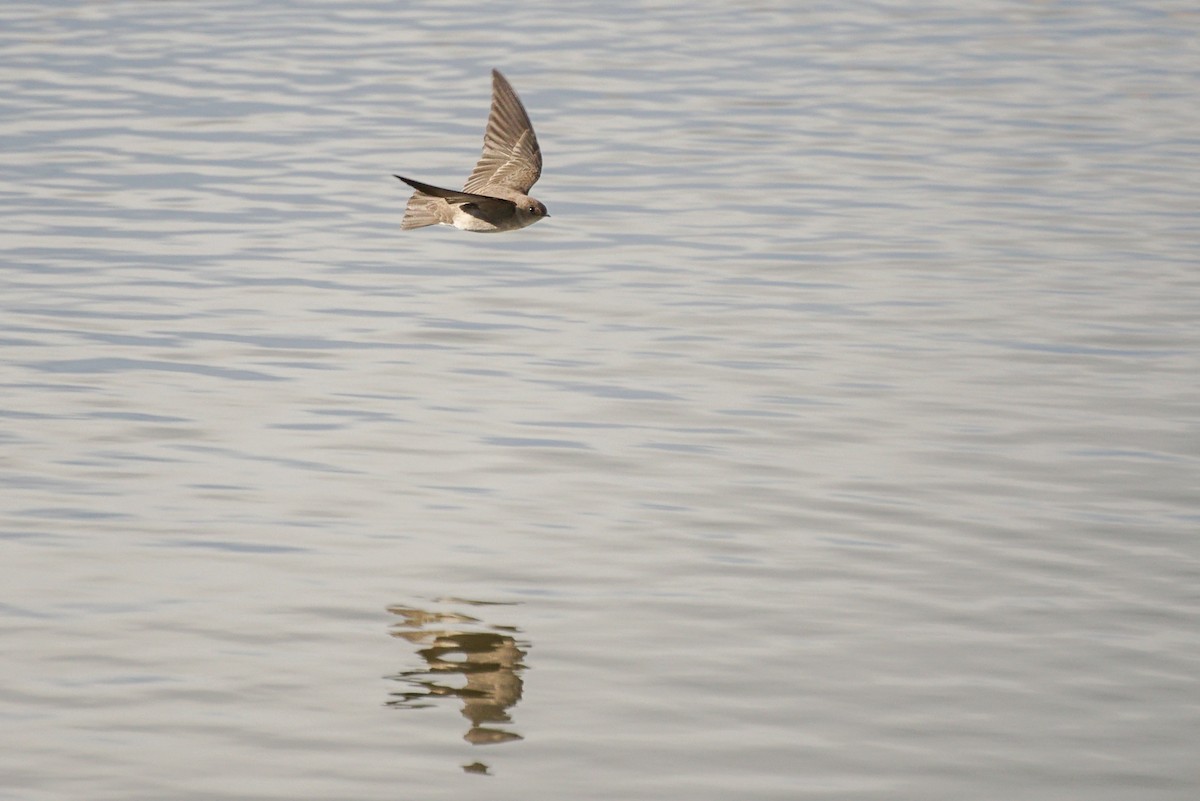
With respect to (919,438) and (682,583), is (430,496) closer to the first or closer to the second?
(682,583)

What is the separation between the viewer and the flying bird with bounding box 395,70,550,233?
33.0 ft

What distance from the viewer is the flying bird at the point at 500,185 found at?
10055mm

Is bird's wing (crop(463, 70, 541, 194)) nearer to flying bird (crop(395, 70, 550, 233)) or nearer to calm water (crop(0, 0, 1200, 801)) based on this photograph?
flying bird (crop(395, 70, 550, 233))

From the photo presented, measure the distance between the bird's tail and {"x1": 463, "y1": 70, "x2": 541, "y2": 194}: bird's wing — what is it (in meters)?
0.68

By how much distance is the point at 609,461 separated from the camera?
1012 cm

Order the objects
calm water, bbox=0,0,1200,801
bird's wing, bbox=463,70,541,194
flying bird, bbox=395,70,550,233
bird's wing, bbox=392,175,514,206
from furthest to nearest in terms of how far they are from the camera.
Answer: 1. bird's wing, bbox=463,70,541,194
2. flying bird, bbox=395,70,550,233
3. bird's wing, bbox=392,175,514,206
4. calm water, bbox=0,0,1200,801

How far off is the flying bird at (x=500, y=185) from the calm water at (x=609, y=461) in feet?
4.00

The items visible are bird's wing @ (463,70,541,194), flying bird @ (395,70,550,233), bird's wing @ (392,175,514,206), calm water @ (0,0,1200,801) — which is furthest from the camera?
bird's wing @ (463,70,541,194)

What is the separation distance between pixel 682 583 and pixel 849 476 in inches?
67.4

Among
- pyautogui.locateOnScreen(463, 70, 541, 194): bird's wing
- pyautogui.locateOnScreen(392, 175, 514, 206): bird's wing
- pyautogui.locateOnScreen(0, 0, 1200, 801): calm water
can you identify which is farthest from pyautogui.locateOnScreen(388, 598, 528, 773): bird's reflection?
pyautogui.locateOnScreen(463, 70, 541, 194): bird's wing

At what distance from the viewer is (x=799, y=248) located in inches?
595

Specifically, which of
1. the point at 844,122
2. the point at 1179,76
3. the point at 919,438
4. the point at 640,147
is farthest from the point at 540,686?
the point at 1179,76

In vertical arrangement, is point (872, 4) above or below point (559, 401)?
above

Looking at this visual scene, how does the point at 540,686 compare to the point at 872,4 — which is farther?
the point at 872,4
